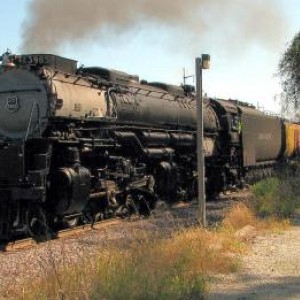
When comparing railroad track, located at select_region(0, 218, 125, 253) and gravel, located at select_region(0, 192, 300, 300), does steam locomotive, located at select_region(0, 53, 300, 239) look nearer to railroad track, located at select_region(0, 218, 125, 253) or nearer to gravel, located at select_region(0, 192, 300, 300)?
railroad track, located at select_region(0, 218, 125, 253)

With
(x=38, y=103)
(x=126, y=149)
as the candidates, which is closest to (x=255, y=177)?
(x=126, y=149)

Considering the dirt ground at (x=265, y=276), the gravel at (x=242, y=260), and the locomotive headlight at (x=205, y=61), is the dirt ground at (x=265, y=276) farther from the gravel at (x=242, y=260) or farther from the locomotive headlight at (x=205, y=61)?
the locomotive headlight at (x=205, y=61)

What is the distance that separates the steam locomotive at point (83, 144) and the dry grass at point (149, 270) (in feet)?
11.7

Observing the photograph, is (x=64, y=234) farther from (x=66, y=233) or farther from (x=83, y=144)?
(x=83, y=144)

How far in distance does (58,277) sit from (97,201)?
7.79m

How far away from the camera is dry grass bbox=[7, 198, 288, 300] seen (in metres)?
5.29

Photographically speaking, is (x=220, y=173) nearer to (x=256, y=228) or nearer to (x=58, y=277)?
(x=256, y=228)

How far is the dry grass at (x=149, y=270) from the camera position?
208 inches

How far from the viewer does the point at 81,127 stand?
12.4 metres

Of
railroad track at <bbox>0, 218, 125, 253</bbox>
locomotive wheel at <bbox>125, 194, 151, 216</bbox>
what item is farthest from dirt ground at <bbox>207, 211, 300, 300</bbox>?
→ locomotive wheel at <bbox>125, 194, 151, 216</bbox>

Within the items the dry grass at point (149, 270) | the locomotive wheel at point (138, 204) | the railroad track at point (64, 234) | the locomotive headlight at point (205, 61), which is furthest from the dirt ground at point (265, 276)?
the locomotive wheel at point (138, 204)

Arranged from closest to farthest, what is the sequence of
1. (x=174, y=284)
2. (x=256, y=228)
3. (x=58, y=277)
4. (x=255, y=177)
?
(x=58, y=277)
(x=174, y=284)
(x=256, y=228)
(x=255, y=177)

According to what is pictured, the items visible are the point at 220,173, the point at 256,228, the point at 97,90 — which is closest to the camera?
the point at 256,228

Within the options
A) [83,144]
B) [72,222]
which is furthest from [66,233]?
[83,144]
